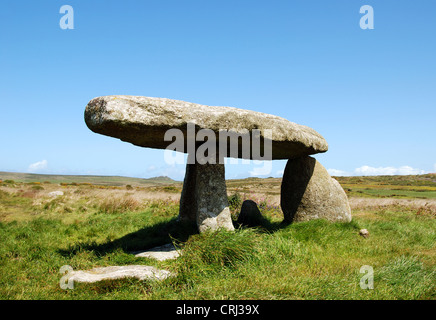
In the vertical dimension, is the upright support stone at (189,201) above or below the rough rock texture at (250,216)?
above

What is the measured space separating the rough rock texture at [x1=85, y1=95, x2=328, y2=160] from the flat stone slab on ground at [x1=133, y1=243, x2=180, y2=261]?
8.47 ft

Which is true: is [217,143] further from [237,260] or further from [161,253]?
[237,260]

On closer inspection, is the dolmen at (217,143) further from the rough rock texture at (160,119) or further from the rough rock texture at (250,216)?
the rough rock texture at (250,216)

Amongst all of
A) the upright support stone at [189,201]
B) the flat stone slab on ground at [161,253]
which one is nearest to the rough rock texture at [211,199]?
the flat stone slab on ground at [161,253]

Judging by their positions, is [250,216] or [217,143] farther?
[250,216]

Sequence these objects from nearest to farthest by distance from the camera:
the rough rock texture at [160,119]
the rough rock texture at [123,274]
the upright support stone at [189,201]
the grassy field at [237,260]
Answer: the grassy field at [237,260], the rough rock texture at [123,274], the rough rock texture at [160,119], the upright support stone at [189,201]

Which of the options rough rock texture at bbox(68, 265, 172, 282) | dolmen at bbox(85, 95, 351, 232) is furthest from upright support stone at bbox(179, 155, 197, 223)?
rough rock texture at bbox(68, 265, 172, 282)

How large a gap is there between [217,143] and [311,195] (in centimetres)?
396

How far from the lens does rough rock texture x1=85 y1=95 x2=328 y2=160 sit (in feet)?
18.8

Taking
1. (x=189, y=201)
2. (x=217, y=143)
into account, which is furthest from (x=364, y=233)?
(x=189, y=201)

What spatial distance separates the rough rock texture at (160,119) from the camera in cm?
573

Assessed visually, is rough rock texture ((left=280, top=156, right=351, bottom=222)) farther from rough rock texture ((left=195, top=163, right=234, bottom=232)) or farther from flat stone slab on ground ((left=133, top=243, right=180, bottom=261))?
flat stone slab on ground ((left=133, top=243, right=180, bottom=261))

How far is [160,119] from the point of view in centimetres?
600
